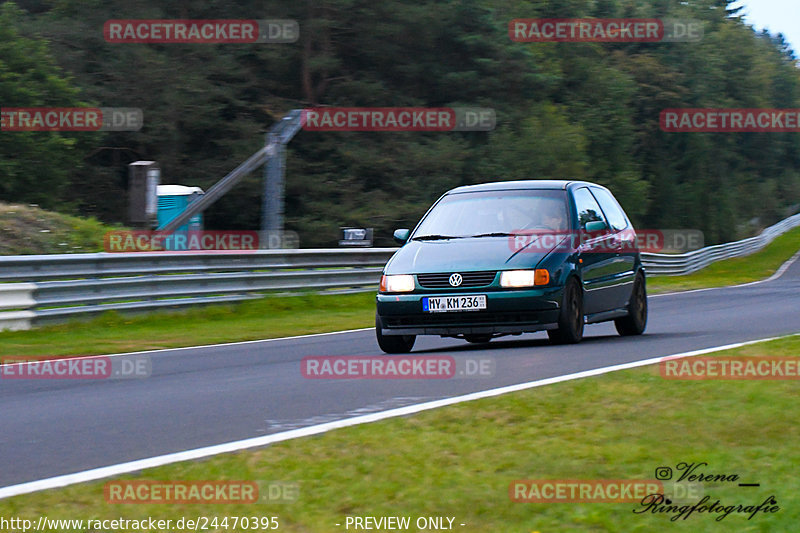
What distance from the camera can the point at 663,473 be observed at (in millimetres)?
5113

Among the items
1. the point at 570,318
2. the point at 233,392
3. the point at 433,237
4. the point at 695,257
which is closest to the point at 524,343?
the point at 570,318

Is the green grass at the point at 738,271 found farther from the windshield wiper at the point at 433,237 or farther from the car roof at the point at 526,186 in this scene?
the windshield wiper at the point at 433,237

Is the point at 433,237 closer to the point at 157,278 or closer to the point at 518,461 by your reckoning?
the point at 157,278

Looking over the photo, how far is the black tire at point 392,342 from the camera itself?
437 inches

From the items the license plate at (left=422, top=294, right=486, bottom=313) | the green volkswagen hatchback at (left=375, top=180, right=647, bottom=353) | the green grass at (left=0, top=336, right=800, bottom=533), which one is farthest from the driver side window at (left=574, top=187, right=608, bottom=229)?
the green grass at (left=0, top=336, right=800, bottom=533)

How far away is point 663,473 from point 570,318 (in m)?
5.82

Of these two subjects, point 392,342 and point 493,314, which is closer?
point 493,314

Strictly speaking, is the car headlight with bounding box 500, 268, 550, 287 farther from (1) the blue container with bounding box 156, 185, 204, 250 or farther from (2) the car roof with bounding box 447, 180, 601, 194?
(1) the blue container with bounding box 156, 185, 204, 250

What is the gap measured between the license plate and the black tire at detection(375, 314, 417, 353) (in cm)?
62

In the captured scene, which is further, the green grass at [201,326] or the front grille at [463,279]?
the green grass at [201,326]

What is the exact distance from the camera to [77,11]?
41.6 meters

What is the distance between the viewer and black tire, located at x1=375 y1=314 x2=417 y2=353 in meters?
11.1

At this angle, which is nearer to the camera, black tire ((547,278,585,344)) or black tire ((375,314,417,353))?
black tire ((547,278,585,344))

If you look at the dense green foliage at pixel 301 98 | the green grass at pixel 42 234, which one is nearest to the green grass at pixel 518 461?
the green grass at pixel 42 234
